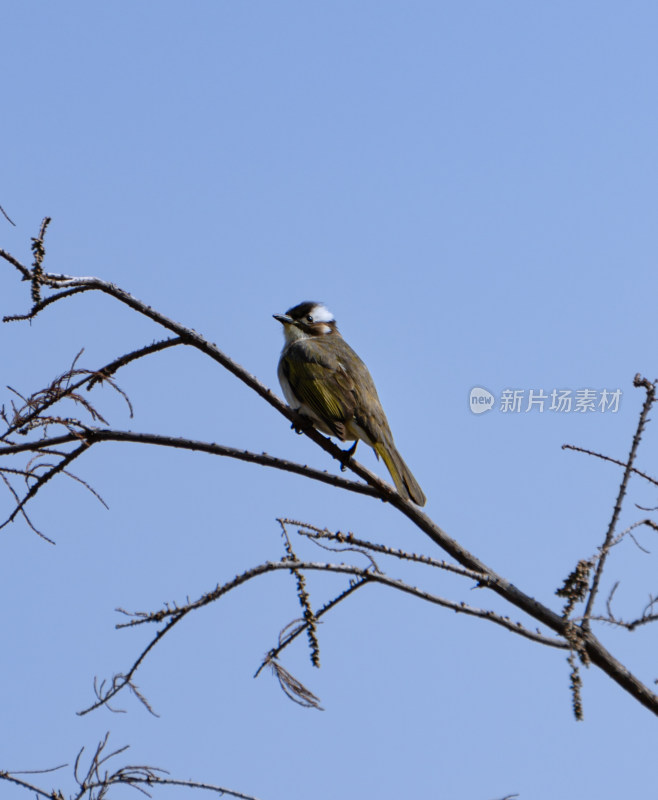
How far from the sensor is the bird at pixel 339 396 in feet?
21.9

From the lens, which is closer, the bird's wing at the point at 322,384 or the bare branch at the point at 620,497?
the bare branch at the point at 620,497

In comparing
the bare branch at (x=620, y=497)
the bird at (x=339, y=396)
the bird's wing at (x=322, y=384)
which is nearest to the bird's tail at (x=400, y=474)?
the bird at (x=339, y=396)

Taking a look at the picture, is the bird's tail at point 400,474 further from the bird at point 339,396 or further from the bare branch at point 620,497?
the bare branch at point 620,497

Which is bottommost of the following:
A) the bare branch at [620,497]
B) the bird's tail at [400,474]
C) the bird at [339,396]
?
the bare branch at [620,497]

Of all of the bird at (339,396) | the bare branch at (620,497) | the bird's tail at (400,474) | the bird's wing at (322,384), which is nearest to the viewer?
the bare branch at (620,497)

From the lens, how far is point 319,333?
883 centimetres

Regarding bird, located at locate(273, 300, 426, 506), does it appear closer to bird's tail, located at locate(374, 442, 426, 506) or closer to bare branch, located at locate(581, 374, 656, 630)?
bird's tail, located at locate(374, 442, 426, 506)

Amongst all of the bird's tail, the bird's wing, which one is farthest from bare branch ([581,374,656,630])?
the bird's wing

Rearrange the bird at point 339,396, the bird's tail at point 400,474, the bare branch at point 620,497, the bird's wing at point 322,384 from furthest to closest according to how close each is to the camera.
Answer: the bird's wing at point 322,384 → the bird at point 339,396 → the bird's tail at point 400,474 → the bare branch at point 620,497

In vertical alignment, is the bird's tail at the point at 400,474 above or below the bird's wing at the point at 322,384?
below

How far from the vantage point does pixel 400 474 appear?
643 cm

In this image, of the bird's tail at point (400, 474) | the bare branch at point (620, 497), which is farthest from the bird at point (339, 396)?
the bare branch at point (620, 497)

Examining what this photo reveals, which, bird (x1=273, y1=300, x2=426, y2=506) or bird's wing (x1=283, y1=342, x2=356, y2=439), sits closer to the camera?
bird (x1=273, y1=300, x2=426, y2=506)

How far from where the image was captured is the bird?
262 inches
